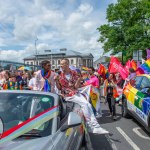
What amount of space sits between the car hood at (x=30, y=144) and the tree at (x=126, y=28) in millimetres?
31961

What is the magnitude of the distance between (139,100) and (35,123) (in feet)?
14.0

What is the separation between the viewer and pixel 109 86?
9016 millimetres

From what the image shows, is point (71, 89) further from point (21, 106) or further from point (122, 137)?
point (21, 106)

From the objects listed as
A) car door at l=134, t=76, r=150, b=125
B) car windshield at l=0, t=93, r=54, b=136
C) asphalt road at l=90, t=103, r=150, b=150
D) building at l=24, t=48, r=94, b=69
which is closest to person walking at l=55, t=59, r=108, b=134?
asphalt road at l=90, t=103, r=150, b=150

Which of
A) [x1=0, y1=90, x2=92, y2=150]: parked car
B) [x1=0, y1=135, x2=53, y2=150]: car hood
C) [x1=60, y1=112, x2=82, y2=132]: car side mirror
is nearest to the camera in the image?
[x1=0, y1=135, x2=53, y2=150]: car hood

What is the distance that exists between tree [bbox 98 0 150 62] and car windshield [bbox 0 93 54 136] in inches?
1223

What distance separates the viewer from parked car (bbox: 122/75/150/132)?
629cm

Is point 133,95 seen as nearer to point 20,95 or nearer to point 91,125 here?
point 91,125

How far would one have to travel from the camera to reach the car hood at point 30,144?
2.61 meters

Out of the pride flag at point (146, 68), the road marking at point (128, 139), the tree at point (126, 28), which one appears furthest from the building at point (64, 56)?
the road marking at point (128, 139)

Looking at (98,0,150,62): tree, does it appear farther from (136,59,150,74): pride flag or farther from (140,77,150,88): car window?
(140,77,150,88): car window

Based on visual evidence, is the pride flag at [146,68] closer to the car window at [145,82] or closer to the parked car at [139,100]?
the parked car at [139,100]

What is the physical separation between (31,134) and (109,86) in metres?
6.20

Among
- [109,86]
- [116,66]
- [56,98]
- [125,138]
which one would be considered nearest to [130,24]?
[116,66]
